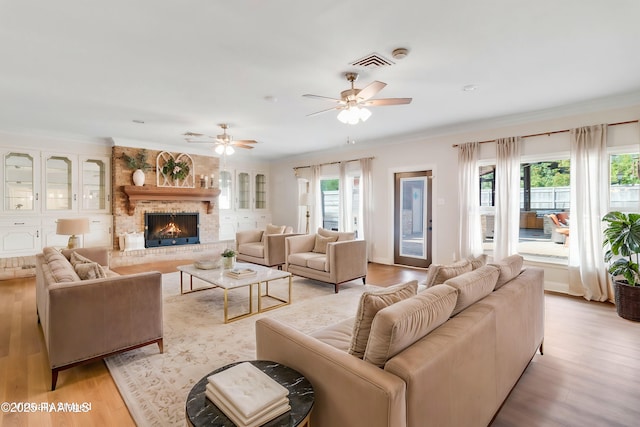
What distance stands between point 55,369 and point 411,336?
2484mm

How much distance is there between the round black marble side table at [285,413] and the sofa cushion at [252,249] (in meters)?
4.53

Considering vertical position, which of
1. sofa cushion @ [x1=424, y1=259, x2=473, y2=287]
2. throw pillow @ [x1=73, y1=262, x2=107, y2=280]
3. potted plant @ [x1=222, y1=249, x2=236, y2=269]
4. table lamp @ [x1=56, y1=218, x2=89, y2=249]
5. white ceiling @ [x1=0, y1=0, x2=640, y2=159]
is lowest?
potted plant @ [x1=222, y1=249, x2=236, y2=269]

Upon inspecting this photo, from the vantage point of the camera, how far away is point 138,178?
672 centimetres

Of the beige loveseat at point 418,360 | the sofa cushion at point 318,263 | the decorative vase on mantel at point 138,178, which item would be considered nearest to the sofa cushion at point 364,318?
the beige loveseat at point 418,360

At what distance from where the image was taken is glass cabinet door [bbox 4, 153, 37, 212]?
5.71 meters

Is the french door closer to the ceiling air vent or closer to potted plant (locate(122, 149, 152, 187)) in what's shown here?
the ceiling air vent

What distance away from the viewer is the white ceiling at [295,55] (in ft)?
7.54

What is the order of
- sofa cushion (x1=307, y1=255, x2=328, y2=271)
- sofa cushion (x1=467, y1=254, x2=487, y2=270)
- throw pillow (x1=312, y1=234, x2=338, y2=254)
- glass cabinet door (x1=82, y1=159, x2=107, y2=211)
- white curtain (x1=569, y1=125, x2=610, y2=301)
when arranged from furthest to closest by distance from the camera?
glass cabinet door (x1=82, y1=159, x2=107, y2=211), throw pillow (x1=312, y1=234, x2=338, y2=254), sofa cushion (x1=307, y1=255, x2=328, y2=271), white curtain (x1=569, y1=125, x2=610, y2=301), sofa cushion (x1=467, y1=254, x2=487, y2=270)

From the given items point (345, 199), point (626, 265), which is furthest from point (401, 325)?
point (345, 199)

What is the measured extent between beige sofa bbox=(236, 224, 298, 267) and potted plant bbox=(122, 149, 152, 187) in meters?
2.45

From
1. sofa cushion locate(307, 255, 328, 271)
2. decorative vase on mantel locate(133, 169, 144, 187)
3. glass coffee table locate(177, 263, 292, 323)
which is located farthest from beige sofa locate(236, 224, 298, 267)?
decorative vase on mantel locate(133, 169, 144, 187)

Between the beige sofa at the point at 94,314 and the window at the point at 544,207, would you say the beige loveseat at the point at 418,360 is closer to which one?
the beige sofa at the point at 94,314

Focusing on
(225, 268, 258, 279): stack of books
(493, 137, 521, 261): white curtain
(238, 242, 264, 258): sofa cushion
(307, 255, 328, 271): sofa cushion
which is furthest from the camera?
(238, 242, 264, 258): sofa cushion

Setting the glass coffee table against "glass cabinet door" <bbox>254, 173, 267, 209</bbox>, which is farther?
"glass cabinet door" <bbox>254, 173, 267, 209</bbox>
